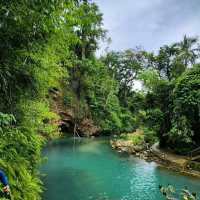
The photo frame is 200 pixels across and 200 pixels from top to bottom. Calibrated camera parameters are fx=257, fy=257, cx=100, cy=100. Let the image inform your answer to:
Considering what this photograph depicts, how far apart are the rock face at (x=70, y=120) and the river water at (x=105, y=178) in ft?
37.3

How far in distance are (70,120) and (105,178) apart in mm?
18746

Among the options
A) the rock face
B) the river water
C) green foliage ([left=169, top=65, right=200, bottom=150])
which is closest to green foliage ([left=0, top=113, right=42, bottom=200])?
the river water

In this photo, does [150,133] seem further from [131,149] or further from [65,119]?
[65,119]

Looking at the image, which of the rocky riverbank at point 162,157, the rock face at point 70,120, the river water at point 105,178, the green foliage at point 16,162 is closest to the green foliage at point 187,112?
the rocky riverbank at point 162,157

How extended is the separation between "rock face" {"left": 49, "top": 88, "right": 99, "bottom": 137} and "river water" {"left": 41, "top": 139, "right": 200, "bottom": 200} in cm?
1138

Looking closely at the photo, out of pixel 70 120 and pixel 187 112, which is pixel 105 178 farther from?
pixel 70 120

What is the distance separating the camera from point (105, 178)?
13016mm

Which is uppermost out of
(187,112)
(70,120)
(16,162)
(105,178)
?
(187,112)

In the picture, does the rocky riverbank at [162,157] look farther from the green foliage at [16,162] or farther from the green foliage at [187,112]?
the green foliage at [16,162]

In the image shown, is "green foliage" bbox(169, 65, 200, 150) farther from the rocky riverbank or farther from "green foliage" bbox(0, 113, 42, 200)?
"green foliage" bbox(0, 113, 42, 200)

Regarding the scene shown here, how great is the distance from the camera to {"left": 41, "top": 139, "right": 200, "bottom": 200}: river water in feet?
34.1

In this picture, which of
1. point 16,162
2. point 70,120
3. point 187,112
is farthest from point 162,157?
point 70,120

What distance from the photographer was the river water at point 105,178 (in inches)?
410

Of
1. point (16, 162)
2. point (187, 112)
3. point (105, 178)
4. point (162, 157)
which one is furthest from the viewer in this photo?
point (162, 157)
